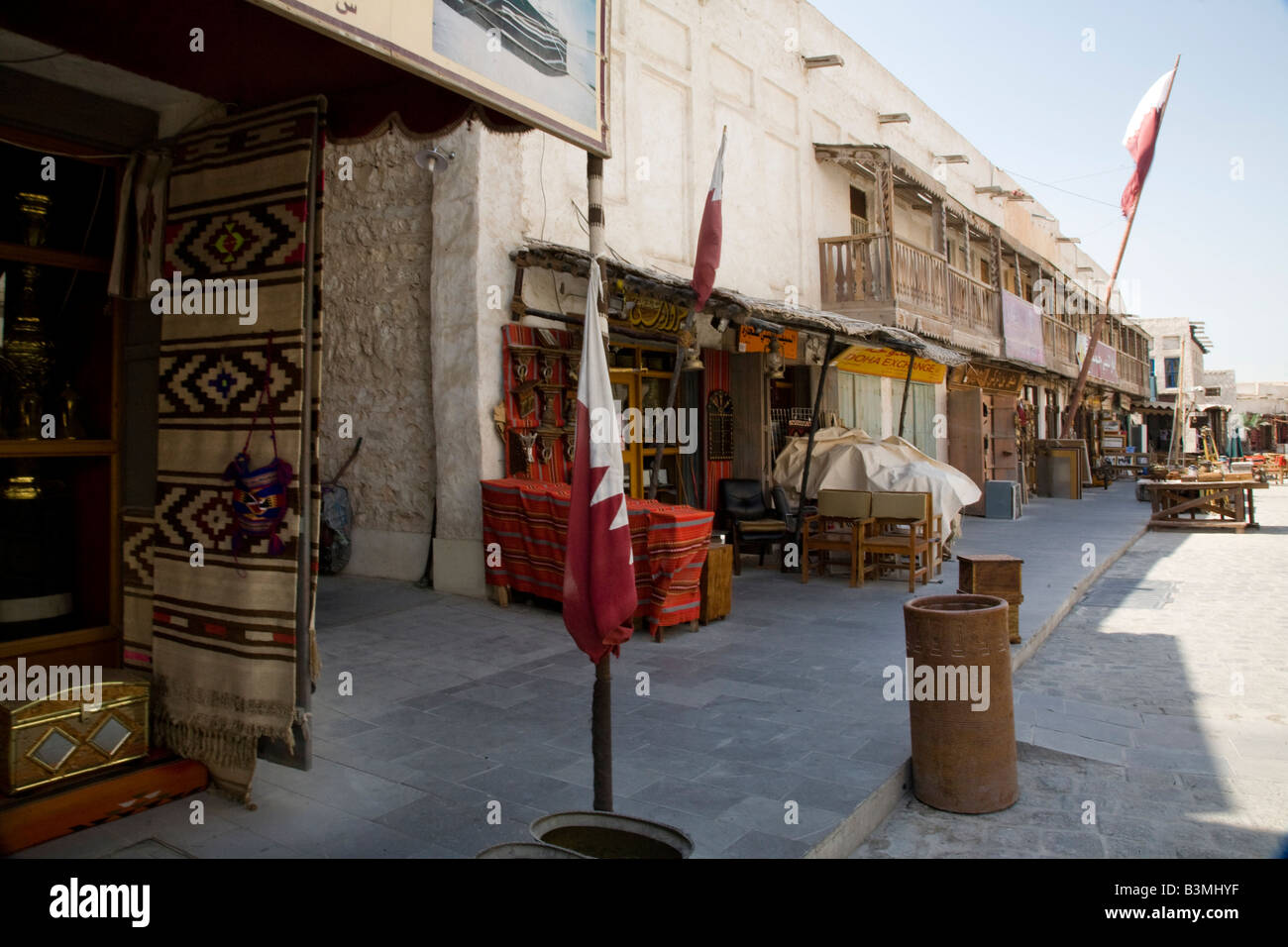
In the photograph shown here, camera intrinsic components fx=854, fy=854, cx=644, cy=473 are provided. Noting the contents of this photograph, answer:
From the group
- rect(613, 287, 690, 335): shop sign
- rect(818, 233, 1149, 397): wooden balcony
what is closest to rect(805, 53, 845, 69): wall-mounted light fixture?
rect(818, 233, 1149, 397): wooden balcony

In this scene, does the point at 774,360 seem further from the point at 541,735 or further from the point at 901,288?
the point at 541,735

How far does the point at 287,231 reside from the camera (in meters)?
3.40

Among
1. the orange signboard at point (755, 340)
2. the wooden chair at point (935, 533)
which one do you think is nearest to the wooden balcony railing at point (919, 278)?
the orange signboard at point (755, 340)

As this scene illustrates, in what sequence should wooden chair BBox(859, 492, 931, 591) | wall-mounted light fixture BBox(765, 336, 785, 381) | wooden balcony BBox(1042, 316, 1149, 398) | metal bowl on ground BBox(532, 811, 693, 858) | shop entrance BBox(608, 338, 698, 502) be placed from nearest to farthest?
metal bowl on ground BBox(532, 811, 693, 858) → wooden chair BBox(859, 492, 931, 591) → shop entrance BBox(608, 338, 698, 502) → wall-mounted light fixture BBox(765, 336, 785, 381) → wooden balcony BBox(1042, 316, 1149, 398)

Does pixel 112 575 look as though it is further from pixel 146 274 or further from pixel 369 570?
pixel 369 570

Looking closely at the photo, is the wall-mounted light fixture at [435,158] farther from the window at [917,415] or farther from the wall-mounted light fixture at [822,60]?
the window at [917,415]

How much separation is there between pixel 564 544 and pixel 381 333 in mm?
3147

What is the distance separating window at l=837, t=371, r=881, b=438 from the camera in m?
14.2

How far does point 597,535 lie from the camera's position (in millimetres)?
2828

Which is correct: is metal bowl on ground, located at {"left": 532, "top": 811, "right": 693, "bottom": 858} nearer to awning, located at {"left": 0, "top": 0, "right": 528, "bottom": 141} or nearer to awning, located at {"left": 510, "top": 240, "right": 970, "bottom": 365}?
awning, located at {"left": 0, "top": 0, "right": 528, "bottom": 141}

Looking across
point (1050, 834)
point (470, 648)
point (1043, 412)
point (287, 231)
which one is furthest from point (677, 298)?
point (1043, 412)

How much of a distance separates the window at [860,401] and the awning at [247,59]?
11.3 metres

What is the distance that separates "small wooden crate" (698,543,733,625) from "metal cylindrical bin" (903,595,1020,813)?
10.9ft

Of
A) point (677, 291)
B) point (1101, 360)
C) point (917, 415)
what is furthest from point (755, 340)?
point (1101, 360)
